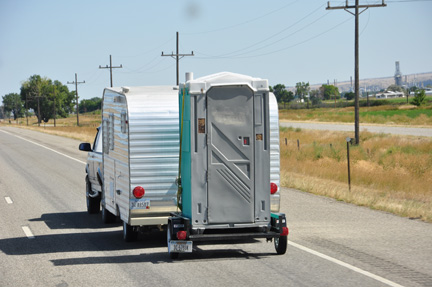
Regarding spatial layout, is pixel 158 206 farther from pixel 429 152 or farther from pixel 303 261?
pixel 429 152

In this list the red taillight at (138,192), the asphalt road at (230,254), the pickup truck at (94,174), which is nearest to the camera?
the asphalt road at (230,254)

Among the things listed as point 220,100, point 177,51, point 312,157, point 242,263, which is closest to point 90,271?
point 242,263

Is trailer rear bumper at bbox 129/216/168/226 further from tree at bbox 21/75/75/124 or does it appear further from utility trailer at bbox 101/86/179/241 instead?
tree at bbox 21/75/75/124

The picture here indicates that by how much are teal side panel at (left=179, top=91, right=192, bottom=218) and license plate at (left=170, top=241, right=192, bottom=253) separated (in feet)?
1.38

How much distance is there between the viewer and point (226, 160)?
9742mm

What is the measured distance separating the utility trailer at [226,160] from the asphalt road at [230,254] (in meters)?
0.52

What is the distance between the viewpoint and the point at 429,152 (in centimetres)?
3288

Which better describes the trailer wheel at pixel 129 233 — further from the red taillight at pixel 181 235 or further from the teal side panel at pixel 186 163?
the red taillight at pixel 181 235

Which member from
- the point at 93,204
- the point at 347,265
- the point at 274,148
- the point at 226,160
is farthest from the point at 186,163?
the point at 93,204

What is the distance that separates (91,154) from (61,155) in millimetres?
21223

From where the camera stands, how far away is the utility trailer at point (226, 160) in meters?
9.67

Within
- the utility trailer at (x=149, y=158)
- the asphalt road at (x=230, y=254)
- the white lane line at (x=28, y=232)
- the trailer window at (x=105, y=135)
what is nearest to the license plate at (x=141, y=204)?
the utility trailer at (x=149, y=158)

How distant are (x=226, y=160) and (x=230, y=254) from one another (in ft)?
5.23

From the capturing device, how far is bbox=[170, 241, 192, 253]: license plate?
9539mm
